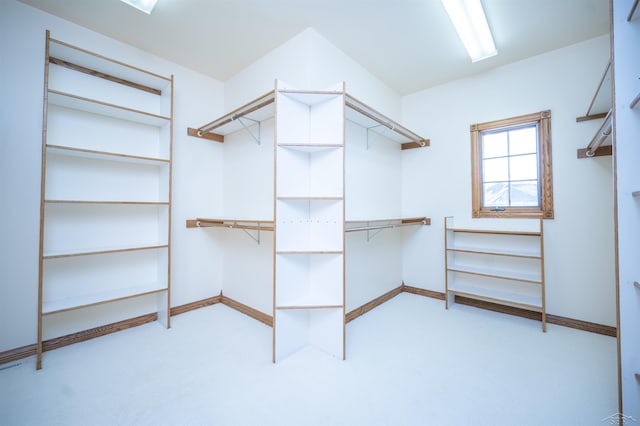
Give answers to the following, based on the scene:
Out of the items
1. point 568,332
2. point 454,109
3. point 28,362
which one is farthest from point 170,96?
point 568,332

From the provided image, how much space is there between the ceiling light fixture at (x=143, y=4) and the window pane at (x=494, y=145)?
350 cm

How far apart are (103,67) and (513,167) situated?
4.18m

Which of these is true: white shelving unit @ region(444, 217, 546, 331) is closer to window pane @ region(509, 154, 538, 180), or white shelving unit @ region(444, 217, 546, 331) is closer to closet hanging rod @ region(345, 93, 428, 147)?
window pane @ region(509, 154, 538, 180)

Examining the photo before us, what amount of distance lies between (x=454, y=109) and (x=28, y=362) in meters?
4.72

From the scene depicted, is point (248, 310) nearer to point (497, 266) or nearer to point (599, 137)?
point (497, 266)

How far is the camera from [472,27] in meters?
2.27

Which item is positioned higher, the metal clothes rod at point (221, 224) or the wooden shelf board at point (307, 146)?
the wooden shelf board at point (307, 146)

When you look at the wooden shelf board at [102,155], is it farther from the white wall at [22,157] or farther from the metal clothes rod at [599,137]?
the metal clothes rod at [599,137]

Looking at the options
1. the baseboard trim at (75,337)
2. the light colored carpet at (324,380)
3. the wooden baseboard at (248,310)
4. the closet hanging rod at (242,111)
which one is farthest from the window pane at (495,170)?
the baseboard trim at (75,337)

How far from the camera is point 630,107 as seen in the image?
121 cm

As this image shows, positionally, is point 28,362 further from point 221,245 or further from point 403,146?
point 403,146

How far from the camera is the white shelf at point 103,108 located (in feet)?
6.61

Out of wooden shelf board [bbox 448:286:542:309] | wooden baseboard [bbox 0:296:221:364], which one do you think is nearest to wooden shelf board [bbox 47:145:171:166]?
wooden baseboard [bbox 0:296:221:364]

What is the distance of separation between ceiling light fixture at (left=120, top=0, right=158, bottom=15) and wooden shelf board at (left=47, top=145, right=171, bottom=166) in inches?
44.6
